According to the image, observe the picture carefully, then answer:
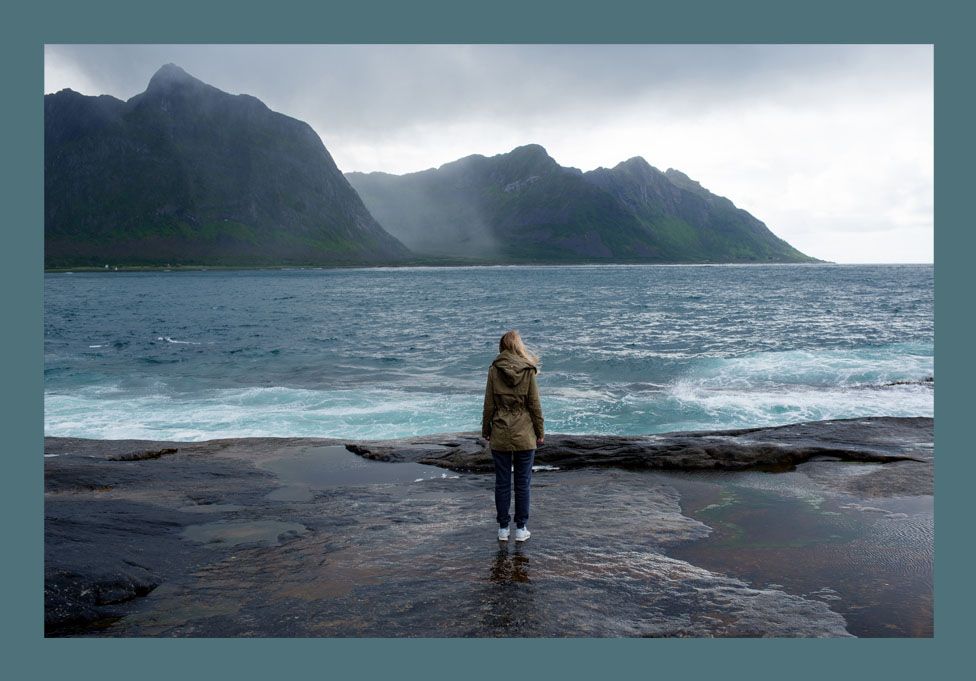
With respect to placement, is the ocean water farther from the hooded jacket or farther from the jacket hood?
the jacket hood

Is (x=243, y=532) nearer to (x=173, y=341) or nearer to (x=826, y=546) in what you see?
(x=826, y=546)

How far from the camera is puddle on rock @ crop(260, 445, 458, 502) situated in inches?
411

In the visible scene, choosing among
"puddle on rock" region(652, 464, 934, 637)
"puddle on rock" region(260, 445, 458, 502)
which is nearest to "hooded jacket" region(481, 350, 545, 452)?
"puddle on rock" region(652, 464, 934, 637)

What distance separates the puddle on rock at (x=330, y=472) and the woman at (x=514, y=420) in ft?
11.5

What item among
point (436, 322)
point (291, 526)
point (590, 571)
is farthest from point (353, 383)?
point (436, 322)

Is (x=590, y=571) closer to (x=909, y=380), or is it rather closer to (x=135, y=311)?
(x=909, y=380)

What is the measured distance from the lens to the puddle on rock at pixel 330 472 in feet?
34.2

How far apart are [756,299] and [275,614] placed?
248 feet

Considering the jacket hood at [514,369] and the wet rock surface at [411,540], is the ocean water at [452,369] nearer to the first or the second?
the wet rock surface at [411,540]

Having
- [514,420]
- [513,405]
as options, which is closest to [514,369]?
[513,405]

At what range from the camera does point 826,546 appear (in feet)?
24.6

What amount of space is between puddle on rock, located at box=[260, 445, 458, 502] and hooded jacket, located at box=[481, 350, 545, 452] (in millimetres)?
3731

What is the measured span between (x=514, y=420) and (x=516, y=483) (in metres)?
0.78

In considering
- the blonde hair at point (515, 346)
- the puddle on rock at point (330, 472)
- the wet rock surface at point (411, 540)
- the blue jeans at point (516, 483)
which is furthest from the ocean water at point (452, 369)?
the blonde hair at point (515, 346)
